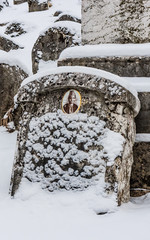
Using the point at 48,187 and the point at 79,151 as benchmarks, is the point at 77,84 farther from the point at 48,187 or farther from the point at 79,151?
the point at 48,187

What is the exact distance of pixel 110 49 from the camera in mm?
2760

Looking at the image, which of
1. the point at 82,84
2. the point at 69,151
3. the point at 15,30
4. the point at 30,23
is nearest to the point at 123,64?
the point at 82,84

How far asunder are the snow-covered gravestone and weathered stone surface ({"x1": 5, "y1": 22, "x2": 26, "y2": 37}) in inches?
484

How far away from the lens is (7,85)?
3.35 meters

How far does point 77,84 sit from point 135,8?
1.51 meters

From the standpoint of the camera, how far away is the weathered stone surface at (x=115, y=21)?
3.01m

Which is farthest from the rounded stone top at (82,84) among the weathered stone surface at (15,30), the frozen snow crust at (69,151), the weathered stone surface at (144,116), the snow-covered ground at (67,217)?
the weathered stone surface at (15,30)

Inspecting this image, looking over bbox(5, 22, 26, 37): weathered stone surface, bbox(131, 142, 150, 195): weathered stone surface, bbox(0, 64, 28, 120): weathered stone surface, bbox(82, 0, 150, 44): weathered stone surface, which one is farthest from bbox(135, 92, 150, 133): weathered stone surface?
bbox(5, 22, 26, 37): weathered stone surface

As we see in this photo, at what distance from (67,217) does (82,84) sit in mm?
832

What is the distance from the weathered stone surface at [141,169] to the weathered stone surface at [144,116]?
179 millimetres

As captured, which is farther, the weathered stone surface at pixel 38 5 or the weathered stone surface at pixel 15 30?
the weathered stone surface at pixel 38 5

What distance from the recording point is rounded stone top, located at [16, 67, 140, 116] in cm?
191

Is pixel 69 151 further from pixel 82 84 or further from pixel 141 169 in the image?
pixel 141 169

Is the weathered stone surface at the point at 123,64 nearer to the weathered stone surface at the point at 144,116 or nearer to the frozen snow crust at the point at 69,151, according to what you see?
the weathered stone surface at the point at 144,116
